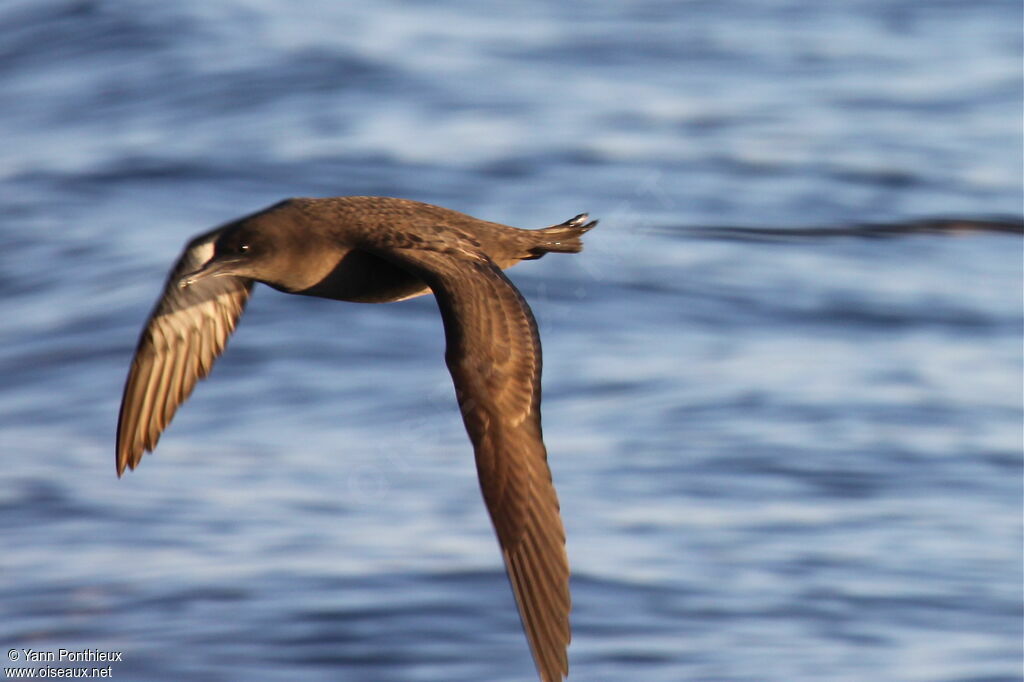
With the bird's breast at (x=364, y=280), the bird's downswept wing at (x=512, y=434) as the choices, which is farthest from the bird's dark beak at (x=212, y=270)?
the bird's downswept wing at (x=512, y=434)

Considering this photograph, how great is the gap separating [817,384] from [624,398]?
1.14m

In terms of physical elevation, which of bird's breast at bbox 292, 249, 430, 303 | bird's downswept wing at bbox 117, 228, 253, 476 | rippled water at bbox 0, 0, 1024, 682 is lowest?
rippled water at bbox 0, 0, 1024, 682

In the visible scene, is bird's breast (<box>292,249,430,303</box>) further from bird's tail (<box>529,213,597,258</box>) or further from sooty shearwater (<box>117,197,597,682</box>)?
bird's tail (<box>529,213,597,258</box>)

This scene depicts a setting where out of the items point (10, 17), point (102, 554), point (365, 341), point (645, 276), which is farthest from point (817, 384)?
point (10, 17)

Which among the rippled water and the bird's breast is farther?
the rippled water

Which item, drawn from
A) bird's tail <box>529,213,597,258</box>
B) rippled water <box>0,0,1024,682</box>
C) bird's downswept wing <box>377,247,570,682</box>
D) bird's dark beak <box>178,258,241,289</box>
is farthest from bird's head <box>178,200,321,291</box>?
rippled water <box>0,0,1024,682</box>

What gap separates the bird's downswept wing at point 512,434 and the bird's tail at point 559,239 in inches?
28.9

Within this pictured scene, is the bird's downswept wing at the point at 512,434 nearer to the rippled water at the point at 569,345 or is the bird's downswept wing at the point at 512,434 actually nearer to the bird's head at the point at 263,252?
the bird's head at the point at 263,252

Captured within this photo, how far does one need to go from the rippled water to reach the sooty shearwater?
712 millimetres

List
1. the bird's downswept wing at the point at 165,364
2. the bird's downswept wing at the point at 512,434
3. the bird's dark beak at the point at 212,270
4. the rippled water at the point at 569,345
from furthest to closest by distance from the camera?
the rippled water at the point at 569,345 → the bird's downswept wing at the point at 165,364 → the bird's dark beak at the point at 212,270 → the bird's downswept wing at the point at 512,434

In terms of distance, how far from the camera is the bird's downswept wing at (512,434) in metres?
4.50

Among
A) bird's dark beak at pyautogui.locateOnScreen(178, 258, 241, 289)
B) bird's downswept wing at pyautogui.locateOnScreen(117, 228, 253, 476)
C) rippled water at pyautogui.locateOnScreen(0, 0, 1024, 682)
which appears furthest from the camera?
rippled water at pyautogui.locateOnScreen(0, 0, 1024, 682)

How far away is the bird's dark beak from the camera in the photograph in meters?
5.07

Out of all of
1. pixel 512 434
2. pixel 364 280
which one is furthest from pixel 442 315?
pixel 364 280
